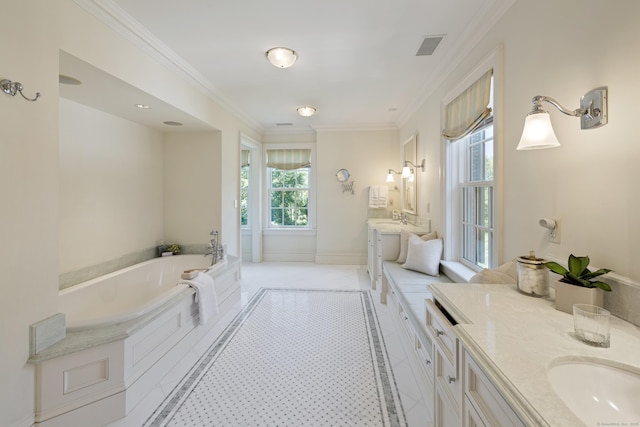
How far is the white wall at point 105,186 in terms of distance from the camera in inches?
102

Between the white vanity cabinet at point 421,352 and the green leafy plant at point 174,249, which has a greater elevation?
the green leafy plant at point 174,249

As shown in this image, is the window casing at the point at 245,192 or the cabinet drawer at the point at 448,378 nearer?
the cabinet drawer at the point at 448,378

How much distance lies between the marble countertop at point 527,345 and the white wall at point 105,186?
3.12 m

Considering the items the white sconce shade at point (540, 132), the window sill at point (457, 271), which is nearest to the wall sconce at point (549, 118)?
the white sconce shade at point (540, 132)

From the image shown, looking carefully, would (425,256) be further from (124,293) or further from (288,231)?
(288,231)

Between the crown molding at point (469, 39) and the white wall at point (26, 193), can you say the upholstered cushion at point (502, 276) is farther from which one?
the white wall at point (26, 193)

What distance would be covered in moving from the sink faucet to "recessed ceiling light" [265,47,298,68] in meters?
2.16

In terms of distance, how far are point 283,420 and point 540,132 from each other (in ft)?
6.51

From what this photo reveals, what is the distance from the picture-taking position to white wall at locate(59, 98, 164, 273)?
2602mm

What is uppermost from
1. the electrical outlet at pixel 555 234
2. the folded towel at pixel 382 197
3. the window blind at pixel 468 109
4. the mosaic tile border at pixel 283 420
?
the window blind at pixel 468 109

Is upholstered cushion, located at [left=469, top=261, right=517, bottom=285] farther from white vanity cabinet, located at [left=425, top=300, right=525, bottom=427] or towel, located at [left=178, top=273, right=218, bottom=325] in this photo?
towel, located at [left=178, top=273, right=218, bottom=325]

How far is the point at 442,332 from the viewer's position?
1.36m

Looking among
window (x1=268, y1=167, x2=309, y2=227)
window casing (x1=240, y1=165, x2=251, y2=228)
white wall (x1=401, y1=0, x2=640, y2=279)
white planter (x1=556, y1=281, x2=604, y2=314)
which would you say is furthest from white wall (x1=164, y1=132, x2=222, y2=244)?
white planter (x1=556, y1=281, x2=604, y2=314)

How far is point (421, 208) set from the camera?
12.8 feet
